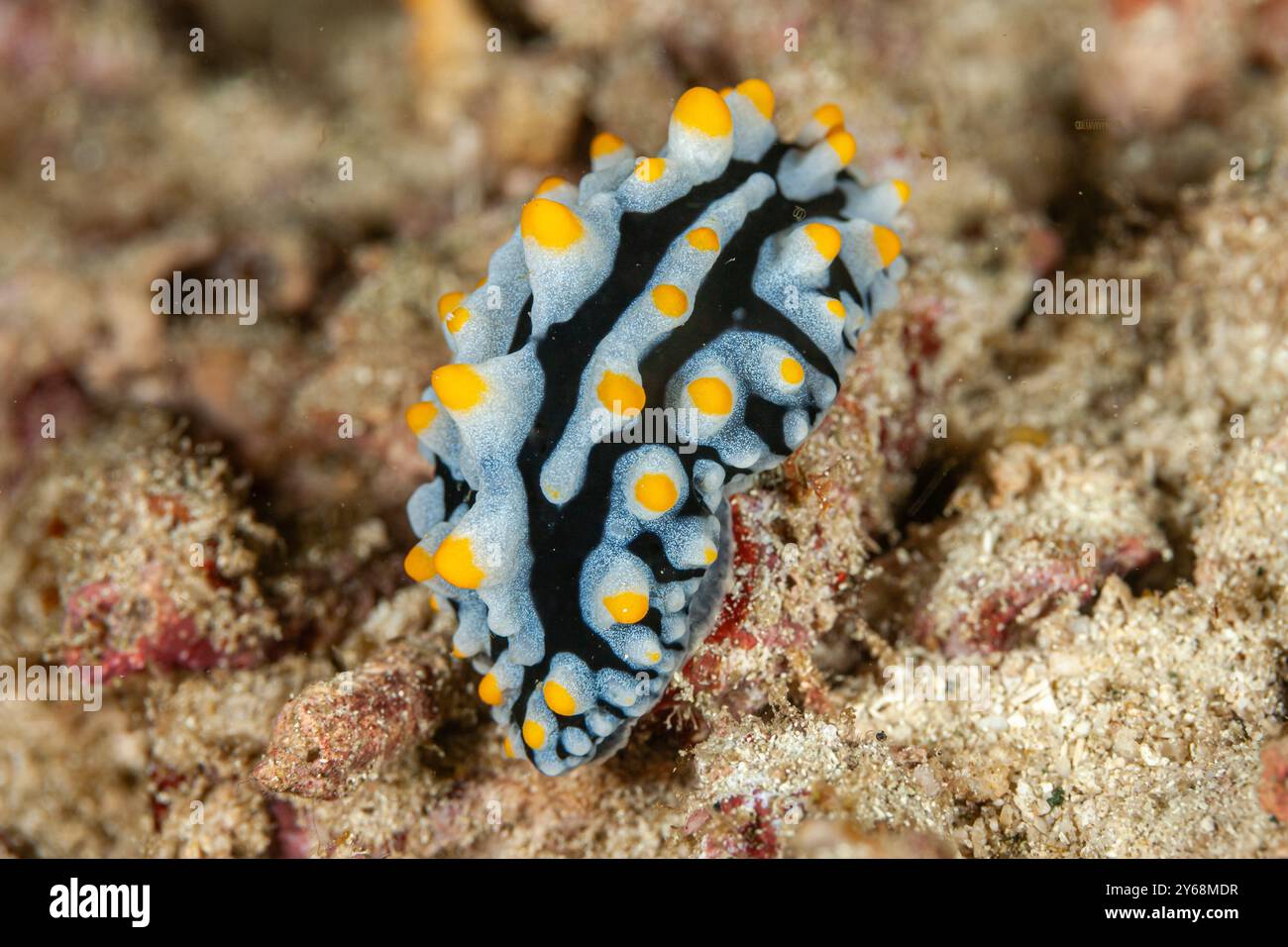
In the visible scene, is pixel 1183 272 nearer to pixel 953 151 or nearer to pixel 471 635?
pixel 953 151

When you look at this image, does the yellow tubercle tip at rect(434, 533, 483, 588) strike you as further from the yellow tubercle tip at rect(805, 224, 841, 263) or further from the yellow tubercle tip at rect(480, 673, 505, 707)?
the yellow tubercle tip at rect(805, 224, 841, 263)

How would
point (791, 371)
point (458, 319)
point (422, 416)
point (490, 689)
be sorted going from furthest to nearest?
point (422, 416) < point (458, 319) < point (490, 689) < point (791, 371)

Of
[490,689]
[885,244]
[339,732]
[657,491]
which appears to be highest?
[885,244]

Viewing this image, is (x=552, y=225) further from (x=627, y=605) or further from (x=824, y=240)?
(x=627, y=605)

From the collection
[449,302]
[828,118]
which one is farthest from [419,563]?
[828,118]

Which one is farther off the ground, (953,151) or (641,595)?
(953,151)

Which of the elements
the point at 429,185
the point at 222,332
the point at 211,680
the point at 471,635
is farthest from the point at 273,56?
the point at 471,635
